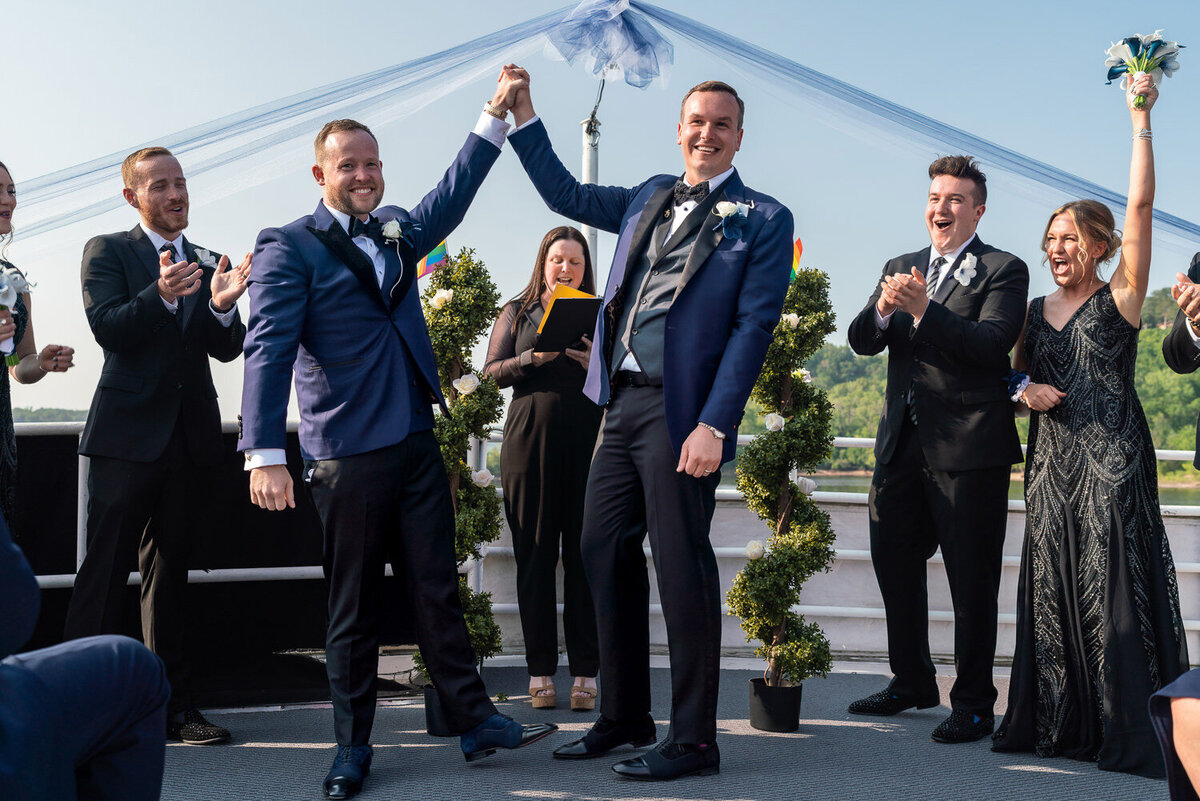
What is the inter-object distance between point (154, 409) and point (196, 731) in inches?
41.3

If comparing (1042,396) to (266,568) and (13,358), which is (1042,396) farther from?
(13,358)

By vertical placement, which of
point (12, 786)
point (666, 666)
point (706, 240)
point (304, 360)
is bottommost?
point (666, 666)

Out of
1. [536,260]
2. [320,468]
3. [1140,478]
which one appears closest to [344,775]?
[320,468]

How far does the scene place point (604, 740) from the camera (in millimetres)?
2916

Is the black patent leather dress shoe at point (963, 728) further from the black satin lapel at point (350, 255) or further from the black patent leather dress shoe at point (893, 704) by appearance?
the black satin lapel at point (350, 255)

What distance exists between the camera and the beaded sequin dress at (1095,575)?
301 cm

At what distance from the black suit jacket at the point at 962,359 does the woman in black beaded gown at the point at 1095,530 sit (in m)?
0.12

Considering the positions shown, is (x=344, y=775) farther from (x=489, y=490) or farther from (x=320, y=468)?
(x=489, y=490)

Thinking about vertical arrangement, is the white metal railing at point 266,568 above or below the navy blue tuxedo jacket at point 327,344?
below

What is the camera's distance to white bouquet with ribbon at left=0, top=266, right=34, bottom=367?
112 inches

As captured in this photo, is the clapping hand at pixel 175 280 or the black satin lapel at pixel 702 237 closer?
the black satin lapel at pixel 702 237

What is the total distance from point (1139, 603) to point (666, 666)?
218cm

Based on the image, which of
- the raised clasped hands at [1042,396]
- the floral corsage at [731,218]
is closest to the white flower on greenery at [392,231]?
the floral corsage at [731,218]

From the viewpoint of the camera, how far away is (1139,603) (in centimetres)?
302
